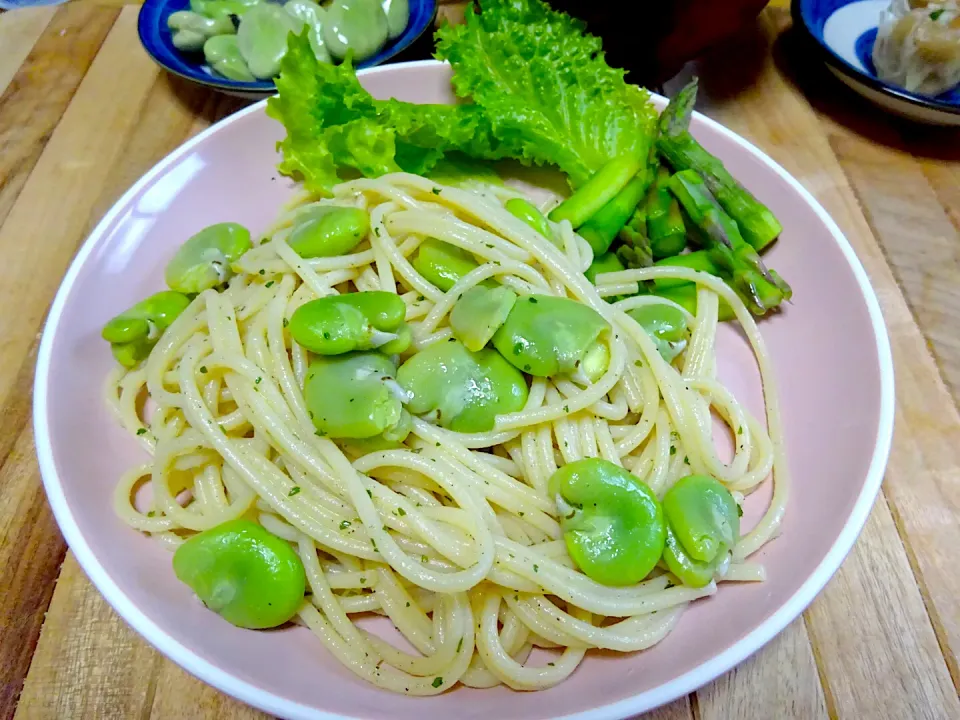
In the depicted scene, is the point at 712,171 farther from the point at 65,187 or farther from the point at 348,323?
the point at 65,187

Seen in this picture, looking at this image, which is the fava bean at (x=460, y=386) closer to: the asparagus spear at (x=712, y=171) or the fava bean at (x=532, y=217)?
the fava bean at (x=532, y=217)

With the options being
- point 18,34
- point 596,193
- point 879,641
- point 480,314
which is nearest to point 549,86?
point 596,193

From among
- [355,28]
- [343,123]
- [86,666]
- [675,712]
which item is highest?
[355,28]

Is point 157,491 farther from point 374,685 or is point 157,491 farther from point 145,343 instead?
point 374,685

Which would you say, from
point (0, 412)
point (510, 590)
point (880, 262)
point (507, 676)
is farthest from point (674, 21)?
point (0, 412)

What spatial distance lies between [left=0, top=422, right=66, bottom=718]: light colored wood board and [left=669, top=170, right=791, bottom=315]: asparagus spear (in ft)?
8.52

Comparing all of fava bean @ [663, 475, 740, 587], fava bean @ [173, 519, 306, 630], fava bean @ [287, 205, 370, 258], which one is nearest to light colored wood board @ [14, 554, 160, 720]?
fava bean @ [173, 519, 306, 630]

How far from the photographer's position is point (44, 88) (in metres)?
3.75

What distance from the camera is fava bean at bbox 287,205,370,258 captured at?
7.68 feet

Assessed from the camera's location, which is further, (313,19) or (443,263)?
(313,19)

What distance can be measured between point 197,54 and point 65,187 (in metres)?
1.01

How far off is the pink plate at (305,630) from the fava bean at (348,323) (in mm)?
820

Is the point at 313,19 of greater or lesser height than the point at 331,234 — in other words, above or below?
above

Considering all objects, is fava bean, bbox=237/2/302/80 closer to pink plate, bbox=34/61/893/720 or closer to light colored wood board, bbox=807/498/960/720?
pink plate, bbox=34/61/893/720
